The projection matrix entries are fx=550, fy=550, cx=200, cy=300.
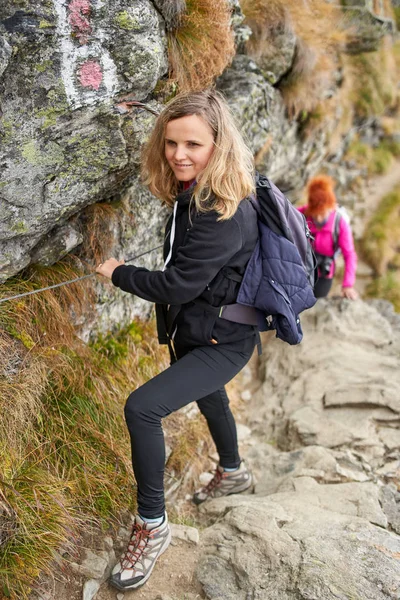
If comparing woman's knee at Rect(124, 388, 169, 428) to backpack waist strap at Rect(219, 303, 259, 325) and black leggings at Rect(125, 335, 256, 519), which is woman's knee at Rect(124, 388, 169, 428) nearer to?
black leggings at Rect(125, 335, 256, 519)

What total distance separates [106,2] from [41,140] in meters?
1.07

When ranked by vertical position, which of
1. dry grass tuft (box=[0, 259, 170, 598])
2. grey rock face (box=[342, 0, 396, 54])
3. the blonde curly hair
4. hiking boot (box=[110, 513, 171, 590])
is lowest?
hiking boot (box=[110, 513, 171, 590])

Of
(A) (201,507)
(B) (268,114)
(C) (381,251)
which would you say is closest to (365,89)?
(C) (381,251)

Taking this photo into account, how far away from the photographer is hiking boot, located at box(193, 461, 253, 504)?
513 cm

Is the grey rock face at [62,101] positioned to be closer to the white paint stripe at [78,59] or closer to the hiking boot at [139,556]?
the white paint stripe at [78,59]

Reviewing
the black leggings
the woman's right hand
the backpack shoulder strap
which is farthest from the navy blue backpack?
the woman's right hand

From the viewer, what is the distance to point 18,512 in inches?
147

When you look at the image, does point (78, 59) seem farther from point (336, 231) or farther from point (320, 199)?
point (336, 231)

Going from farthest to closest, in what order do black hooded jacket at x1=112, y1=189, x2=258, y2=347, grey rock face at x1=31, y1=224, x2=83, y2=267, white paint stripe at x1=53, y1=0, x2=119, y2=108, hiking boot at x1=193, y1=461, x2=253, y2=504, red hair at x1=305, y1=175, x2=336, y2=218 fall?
1. red hair at x1=305, y1=175, x2=336, y2=218
2. hiking boot at x1=193, y1=461, x2=253, y2=504
3. grey rock face at x1=31, y1=224, x2=83, y2=267
4. white paint stripe at x1=53, y1=0, x2=119, y2=108
5. black hooded jacket at x1=112, y1=189, x2=258, y2=347

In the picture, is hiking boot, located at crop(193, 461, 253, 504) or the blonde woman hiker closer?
the blonde woman hiker

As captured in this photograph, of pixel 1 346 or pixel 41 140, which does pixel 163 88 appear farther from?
pixel 1 346

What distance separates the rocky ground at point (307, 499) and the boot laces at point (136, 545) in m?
0.21

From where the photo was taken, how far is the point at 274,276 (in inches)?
144

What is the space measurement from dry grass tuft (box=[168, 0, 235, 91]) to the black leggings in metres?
2.59
